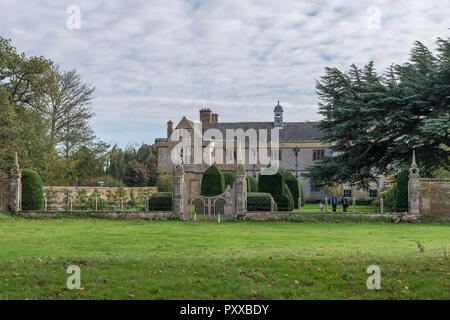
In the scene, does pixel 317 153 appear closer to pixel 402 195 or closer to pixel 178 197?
pixel 402 195

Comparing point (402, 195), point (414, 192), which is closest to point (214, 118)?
point (402, 195)

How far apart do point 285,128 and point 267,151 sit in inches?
164

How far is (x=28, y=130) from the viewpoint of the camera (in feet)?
110

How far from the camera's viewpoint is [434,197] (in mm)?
23859

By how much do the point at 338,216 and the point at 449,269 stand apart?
A: 1413 cm

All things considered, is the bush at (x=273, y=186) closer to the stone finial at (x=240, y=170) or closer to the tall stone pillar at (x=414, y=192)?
the stone finial at (x=240, y=170)

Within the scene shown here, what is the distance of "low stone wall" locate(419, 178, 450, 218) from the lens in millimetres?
23734

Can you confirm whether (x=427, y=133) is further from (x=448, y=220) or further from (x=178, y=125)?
(x=178, y=125)

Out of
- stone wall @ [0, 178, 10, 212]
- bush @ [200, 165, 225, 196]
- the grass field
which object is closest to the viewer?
the grass field

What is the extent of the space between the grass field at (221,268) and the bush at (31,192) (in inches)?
448

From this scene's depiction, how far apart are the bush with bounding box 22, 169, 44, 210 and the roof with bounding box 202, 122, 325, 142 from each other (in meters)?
33.6

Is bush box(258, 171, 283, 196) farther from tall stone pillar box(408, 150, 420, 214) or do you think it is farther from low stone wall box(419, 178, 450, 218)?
low stone wall box(419, 178, 450, 218)

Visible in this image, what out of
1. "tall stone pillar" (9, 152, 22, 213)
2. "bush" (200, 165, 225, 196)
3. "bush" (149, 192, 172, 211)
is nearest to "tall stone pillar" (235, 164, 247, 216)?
"bush" (149, 192, 172, 211)

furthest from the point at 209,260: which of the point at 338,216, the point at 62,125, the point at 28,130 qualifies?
the point at 62,125
